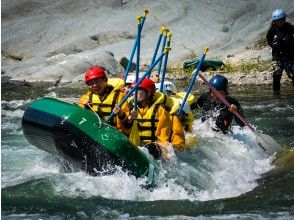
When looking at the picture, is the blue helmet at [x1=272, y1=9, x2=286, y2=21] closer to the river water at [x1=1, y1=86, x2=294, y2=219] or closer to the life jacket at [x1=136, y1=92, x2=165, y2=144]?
the river water at [x1=1, y1=86, x2=294, y2=219]

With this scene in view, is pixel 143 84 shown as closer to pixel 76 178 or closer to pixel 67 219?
pixel 76 178

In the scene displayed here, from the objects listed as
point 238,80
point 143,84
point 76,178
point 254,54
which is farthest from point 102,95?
point 254,54

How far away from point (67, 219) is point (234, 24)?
1455cm

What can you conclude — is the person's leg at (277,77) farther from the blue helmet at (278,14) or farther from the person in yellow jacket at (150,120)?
the person in yellow jacket at (150,120)

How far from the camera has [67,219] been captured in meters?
5.72

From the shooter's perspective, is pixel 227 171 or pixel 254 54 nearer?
pixel 227 171

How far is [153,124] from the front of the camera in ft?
23.2

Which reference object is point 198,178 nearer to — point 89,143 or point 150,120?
point 150,120

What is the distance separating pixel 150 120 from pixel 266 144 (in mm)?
2197

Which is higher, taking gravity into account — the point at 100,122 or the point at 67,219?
the point at 100,122

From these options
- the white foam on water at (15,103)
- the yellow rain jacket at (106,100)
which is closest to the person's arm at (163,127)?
the yellow rain jacket at (106,100)

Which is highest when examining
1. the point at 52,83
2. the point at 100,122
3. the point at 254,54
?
the point at 100,122

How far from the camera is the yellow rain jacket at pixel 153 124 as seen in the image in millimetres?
7020

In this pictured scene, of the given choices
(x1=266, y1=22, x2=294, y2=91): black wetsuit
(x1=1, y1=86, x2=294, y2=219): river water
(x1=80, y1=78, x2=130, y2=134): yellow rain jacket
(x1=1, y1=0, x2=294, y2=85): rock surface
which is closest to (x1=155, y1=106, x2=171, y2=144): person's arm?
(x1=1, y1=86, x2=294, y2=219): river water
